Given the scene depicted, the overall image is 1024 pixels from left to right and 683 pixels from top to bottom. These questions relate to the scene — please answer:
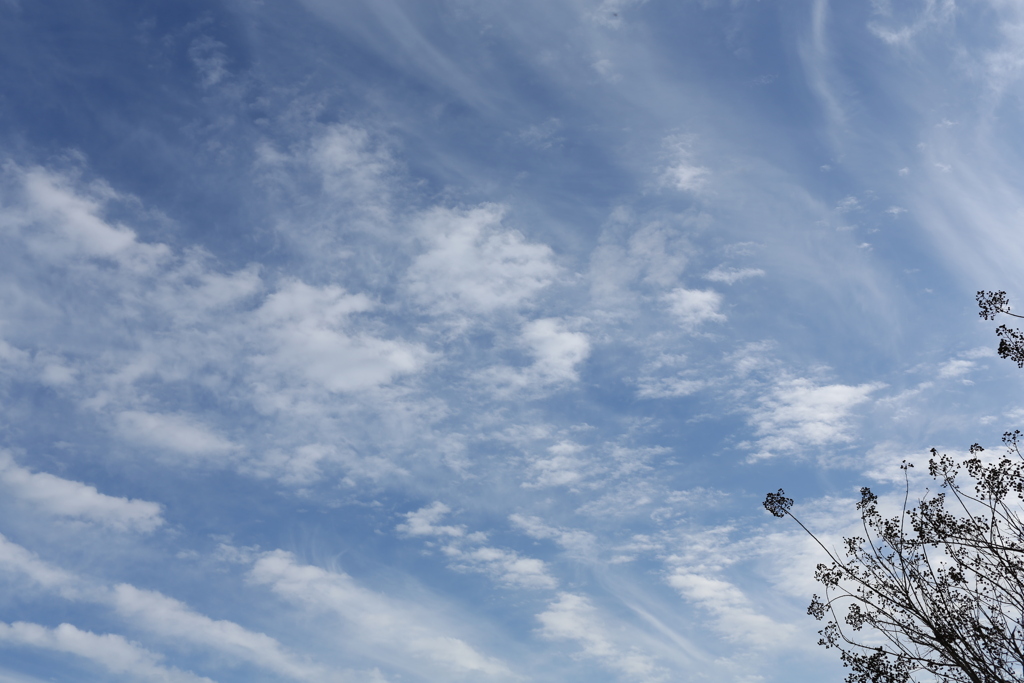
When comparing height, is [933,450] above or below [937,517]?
above

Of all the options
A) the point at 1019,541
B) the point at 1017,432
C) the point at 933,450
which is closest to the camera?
the point at 1017,432

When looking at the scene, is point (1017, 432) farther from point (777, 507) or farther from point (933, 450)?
point (777, 507)

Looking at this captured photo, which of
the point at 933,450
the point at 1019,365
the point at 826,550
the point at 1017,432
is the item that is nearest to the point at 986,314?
the point at 1019,365

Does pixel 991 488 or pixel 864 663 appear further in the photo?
pixel 864 663

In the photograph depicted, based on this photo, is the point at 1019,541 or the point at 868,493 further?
the point at 868,493

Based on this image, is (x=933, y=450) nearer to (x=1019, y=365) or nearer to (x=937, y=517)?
(x=937, y=517)

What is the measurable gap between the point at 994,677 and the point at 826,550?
426cm

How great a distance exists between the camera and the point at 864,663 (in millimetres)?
19141

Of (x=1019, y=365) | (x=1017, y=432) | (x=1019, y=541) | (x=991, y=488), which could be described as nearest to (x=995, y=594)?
(x=1019, y=541)

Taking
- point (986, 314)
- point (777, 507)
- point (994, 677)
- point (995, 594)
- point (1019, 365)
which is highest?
point (986, 314)

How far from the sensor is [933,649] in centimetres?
1823

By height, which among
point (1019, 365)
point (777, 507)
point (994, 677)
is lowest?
point (994, 677)

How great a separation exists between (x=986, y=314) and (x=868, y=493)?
239 inches

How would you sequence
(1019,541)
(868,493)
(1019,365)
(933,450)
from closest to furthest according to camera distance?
(1019,365)
(1019,541)
(933,450)
(868,493)
